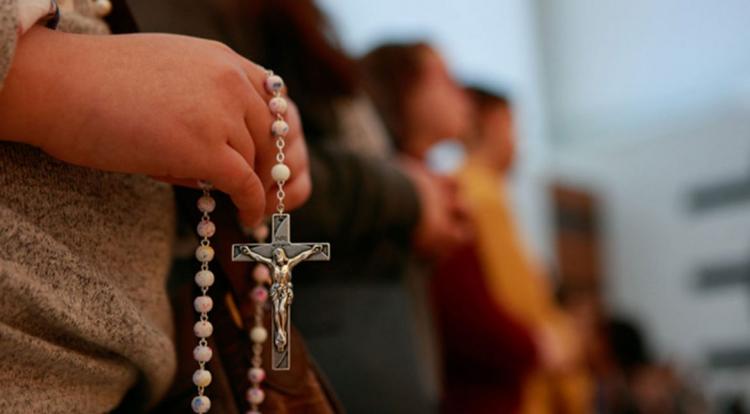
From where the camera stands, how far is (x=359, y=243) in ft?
2.50

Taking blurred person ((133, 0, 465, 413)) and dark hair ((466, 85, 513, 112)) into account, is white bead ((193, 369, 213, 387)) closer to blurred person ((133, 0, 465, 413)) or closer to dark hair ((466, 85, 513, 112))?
blurred person ((133, 0, 465, 413))

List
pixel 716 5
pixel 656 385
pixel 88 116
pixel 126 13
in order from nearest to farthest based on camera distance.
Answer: pixel 88 116, pixel 126 13, pixel 656 385, pixel 716 5

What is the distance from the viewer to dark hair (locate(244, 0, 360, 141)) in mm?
743

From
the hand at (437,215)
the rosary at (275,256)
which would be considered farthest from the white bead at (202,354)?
the hand at (437,215)

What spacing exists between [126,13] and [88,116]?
14cm

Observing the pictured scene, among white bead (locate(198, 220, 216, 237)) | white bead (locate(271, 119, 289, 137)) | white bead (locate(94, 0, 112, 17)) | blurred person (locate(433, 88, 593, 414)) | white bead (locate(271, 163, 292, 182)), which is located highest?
white bead (locate(94, 0, 112, 17))

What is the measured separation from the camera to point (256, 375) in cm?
45

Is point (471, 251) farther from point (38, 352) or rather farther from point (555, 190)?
point (555, 190)

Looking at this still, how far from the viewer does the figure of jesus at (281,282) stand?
40cm

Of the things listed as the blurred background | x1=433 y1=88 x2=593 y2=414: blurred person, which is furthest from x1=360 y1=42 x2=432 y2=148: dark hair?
the blurred background

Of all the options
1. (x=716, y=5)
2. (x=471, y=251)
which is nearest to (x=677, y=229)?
(x=716, y=5)

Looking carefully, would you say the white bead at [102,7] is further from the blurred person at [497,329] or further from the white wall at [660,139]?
the white wall at [660,139]

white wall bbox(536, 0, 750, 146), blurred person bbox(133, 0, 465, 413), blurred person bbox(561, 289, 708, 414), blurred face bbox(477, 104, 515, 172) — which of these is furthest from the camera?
white wall bbox(536, 0, 750, 146)

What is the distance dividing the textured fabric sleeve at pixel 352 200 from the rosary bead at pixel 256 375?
0.82 ft
